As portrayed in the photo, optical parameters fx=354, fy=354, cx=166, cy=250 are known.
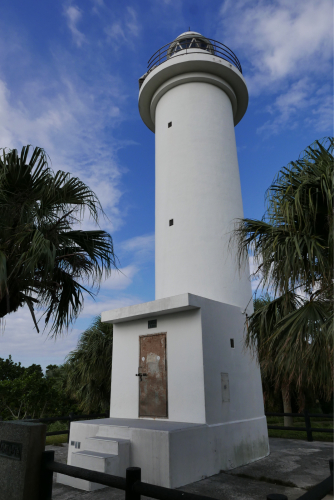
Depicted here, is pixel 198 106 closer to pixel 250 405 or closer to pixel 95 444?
pixel 250 405

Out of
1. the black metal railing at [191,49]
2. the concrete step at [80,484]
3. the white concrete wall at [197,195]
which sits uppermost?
the black metal railing at [191,49]

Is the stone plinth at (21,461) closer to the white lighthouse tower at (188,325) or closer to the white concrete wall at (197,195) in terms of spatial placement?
the white lighthouse tower at (188,325)

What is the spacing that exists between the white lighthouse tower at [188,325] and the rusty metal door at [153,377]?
24 millimetres

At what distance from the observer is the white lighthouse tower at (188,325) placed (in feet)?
21.4

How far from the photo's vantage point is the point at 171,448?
6.06 m

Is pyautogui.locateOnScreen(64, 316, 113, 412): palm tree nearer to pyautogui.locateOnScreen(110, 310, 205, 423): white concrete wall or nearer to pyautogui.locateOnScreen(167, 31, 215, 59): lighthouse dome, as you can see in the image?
pyautogui.locateOnScreen(110, 310, 205, 423): white concrete wall

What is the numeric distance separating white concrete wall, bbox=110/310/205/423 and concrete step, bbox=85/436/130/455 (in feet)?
4.73

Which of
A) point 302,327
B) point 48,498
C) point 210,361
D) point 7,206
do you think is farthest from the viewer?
point 210,361

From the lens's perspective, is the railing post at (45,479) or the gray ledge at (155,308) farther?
the gray ledge at (155,308)

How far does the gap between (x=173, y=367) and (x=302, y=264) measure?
4.25 metres

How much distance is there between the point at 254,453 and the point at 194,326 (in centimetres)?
345

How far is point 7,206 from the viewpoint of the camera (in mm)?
6113

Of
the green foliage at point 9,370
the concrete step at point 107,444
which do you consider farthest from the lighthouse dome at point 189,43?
the green foliage at point 9,370

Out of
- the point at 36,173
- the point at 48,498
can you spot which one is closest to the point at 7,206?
the point at 36,173
